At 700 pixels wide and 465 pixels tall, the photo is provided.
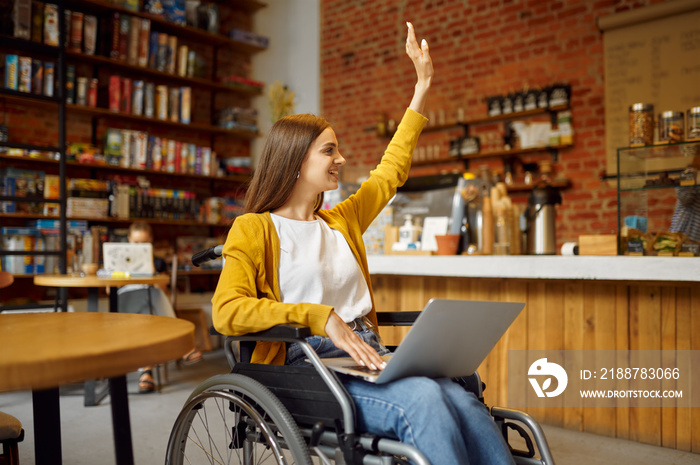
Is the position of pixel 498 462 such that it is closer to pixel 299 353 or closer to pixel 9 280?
pixel 299 353

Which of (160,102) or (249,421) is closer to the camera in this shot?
(249,421)

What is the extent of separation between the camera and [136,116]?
4.89 meters

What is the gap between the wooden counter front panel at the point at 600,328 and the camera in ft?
7.67

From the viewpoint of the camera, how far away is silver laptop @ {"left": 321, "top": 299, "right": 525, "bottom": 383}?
1.09m

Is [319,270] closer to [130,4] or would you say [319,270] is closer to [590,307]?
[590,307]

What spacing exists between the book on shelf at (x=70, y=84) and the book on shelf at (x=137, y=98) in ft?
1.62

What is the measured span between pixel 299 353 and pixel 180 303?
4008 millimetres

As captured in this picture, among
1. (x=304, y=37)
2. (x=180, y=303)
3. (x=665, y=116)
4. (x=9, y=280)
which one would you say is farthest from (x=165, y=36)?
(x=665, y=116)

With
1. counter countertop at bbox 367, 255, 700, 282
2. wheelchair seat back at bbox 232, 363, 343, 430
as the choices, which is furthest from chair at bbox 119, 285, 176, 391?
wheelchair seat back at bbox 232, 363, 343, 430

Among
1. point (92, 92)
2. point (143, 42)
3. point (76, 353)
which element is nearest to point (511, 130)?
point (143, 42)

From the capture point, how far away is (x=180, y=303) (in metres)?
5.17

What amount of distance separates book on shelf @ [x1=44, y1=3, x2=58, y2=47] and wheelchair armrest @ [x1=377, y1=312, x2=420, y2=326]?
12.8 feet

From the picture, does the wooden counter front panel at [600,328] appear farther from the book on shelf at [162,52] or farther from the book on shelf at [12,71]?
the book on shelf at [162,52]

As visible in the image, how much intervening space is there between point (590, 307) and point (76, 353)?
2283 mm
